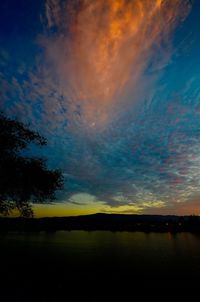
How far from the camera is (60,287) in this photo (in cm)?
2888

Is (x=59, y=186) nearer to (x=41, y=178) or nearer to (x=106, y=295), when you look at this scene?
(x=41, y=178)

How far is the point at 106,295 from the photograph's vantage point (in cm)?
2789

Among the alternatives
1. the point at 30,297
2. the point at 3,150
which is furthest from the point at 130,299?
the point at 3,150

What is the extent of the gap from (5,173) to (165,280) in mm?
34796

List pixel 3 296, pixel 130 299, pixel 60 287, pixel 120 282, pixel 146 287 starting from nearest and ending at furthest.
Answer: pixel 3 296
pixel 130 299
pixel 60 287
pixel 146 287
pixel 120 282

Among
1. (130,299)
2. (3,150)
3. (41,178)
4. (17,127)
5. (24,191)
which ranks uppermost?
(17,127)

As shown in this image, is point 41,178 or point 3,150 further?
point 41,178

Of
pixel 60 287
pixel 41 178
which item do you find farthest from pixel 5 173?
pixel 60 287

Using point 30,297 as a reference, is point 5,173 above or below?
above

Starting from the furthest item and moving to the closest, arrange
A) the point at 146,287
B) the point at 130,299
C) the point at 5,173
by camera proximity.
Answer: the point at 146,287, the point at 130,299, the point at 5,173

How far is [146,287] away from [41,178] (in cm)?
2413

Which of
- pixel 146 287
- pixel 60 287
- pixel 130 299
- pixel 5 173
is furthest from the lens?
pixel 146 287

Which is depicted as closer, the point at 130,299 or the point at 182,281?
the point at 130,299

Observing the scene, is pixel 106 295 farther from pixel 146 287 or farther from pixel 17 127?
pixel 17 127
